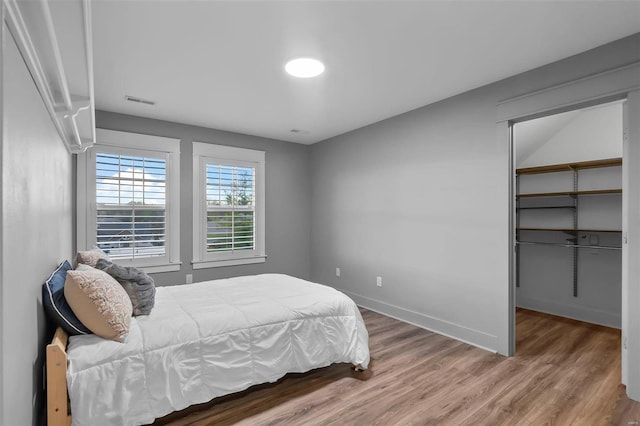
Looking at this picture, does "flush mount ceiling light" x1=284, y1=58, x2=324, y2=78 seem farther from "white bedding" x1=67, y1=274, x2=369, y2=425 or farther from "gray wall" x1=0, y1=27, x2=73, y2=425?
"white bedding" x1=67, y1=274, x2=369, y2=425

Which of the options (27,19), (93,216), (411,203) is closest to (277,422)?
(27,19)

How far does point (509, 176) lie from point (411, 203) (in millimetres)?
1129

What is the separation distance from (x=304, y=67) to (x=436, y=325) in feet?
9.61

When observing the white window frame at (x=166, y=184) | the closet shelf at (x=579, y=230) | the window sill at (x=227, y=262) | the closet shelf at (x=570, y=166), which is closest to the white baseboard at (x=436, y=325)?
the window sill at (x=227, y=262)

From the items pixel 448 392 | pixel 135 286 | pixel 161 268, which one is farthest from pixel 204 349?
pixel 161 268

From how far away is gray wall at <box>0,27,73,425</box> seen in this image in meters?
1.03

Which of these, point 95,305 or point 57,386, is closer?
point 57,386

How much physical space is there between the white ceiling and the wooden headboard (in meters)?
1.91

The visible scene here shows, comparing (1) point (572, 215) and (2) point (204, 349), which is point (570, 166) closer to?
(1) point (572, 215)

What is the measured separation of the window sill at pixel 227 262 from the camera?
14.1 feet

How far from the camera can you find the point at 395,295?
13.2 ft

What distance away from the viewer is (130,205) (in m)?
3.84

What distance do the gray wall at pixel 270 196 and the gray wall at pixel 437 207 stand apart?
2.20ft

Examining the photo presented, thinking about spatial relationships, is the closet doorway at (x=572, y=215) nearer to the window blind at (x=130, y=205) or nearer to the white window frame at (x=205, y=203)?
the white window frame at (x=205, y=203)
